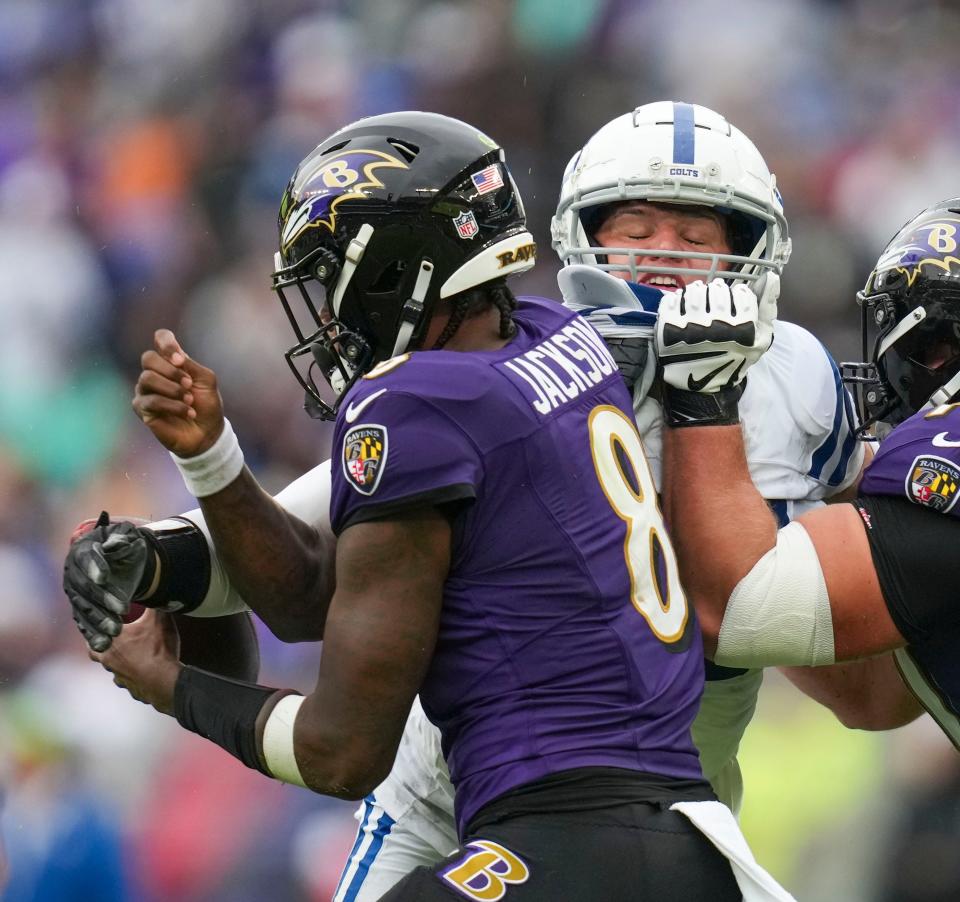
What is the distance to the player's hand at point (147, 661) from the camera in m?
2.32

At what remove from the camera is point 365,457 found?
2.06 meters

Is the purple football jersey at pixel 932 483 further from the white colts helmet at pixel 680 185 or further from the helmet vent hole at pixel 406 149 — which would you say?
the helmet vent hole at pixel 406 149

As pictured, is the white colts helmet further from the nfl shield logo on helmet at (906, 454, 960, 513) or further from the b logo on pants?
the b logo on pants

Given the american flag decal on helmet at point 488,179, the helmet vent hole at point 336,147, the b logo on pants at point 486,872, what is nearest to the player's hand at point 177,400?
the helmet vent hole at point 336,147

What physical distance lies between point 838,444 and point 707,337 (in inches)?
20.4

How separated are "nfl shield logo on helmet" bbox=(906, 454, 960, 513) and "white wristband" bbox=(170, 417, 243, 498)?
3.68 feet

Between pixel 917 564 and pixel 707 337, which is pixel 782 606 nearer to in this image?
pixel 917 564

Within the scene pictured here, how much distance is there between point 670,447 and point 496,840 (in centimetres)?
86

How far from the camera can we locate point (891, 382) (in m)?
2.91

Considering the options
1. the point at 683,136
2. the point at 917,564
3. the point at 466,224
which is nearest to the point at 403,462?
the point at 466,224

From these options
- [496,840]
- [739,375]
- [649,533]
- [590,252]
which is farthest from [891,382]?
[496,840]

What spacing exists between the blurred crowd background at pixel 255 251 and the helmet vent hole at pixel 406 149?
2.76m

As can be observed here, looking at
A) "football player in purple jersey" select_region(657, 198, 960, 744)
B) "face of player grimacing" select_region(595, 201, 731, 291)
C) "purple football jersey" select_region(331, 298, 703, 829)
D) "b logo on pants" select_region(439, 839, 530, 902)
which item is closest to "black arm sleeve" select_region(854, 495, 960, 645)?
"football player in purple jersey" select_region(657, 198, 960, 744)

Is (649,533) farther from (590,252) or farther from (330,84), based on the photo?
(330,84)
